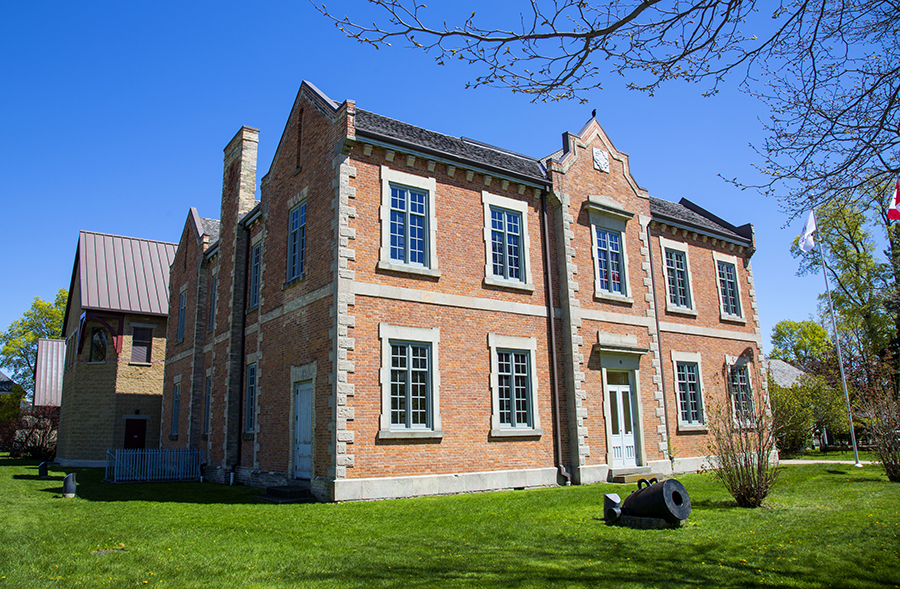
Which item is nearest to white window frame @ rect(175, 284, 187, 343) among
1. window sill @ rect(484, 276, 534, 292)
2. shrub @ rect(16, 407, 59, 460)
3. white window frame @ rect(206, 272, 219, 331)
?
white window frame @ rect(206, 272, 219, 331)

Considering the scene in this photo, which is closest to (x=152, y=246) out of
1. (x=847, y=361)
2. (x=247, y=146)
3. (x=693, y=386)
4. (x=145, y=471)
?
(x=247, y=146)

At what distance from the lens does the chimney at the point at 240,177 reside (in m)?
21.5

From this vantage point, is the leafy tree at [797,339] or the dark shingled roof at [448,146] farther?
the leafy tree at [797,339]

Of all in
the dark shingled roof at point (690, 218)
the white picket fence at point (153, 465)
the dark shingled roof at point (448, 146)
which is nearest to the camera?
the dark shingled roof at point (448, 146)

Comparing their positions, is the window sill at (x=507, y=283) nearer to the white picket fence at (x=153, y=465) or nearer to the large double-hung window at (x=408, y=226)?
the large double-hung window at (x=408, y=226)

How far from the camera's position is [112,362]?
3012 cm

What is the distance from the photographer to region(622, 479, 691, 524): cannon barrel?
8.91 m

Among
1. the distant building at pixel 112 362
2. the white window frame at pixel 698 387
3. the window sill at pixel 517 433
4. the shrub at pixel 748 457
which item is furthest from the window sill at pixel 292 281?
the distant building at pixel 112 362

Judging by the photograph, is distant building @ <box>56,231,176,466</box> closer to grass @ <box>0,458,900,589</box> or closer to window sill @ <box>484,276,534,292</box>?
grass @ <box>0,458,900,589</box>

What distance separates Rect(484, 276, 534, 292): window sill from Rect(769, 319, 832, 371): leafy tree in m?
52.5

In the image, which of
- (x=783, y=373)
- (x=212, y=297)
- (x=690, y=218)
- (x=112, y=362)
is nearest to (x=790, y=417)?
(x=690, y=218)

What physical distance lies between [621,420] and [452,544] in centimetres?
1091

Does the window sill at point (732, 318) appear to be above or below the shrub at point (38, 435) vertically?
above

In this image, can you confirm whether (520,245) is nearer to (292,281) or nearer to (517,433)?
(517,433)
